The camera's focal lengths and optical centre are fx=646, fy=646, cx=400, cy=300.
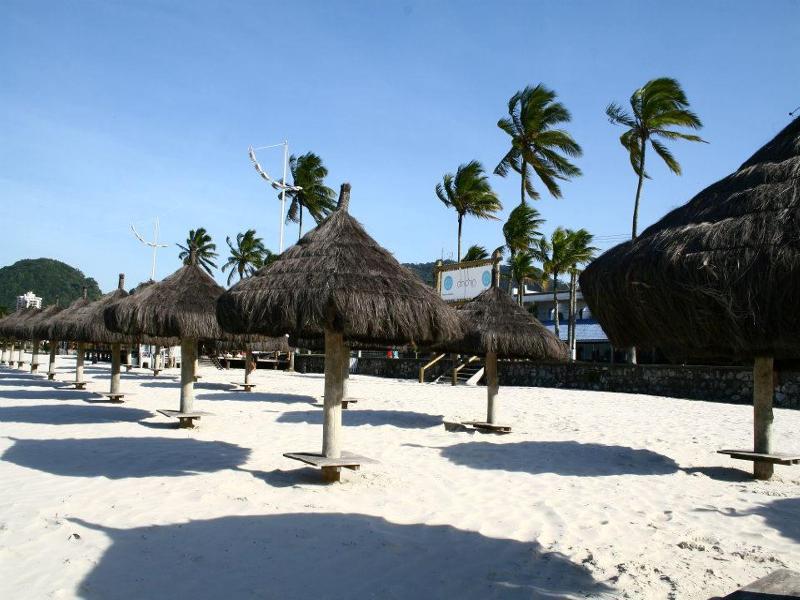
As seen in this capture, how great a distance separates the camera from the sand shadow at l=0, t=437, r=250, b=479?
7145 mm

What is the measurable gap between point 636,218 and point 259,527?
20631mm

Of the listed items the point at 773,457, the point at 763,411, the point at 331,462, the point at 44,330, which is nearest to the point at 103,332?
the point at 44,330

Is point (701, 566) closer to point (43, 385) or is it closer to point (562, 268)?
point (43, 385)

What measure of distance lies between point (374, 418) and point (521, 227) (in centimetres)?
1873

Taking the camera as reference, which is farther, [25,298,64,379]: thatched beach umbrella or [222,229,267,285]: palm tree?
[222,229,267,285]: palm tree

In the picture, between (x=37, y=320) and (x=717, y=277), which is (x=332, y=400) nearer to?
(x=717, y=277)

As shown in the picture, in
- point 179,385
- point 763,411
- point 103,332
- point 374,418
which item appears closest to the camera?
point 763,411

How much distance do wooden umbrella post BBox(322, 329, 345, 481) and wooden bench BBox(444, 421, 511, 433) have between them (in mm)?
4617

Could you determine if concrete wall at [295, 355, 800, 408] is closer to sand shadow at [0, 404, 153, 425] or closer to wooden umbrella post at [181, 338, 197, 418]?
wooden umbrella post at [181, 338, 197, 418]

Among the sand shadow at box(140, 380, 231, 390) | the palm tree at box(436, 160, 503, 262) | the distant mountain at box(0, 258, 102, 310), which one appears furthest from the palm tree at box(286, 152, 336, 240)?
the distant mountain at box(0, 258, 102, 310)

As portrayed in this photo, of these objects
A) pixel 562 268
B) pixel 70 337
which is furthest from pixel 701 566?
pixel 562 268

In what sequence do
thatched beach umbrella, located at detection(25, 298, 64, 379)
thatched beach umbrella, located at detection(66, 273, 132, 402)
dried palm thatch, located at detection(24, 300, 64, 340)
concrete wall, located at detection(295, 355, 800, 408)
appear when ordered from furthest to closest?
dried palm thatch, located at detection(24, 300, 64, 340), thatched beach umbrella, located at detection(25, 298, 64, 379), concrete wall, located at detection(295, 355, 800, 408), thatched beach umbrella, located at detection(66, 273, 132, 402)

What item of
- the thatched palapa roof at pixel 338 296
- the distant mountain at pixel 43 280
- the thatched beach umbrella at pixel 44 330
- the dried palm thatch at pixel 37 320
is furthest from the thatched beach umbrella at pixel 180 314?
the distant mountain at pixel 43 280

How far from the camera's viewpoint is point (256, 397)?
54.9 feet
